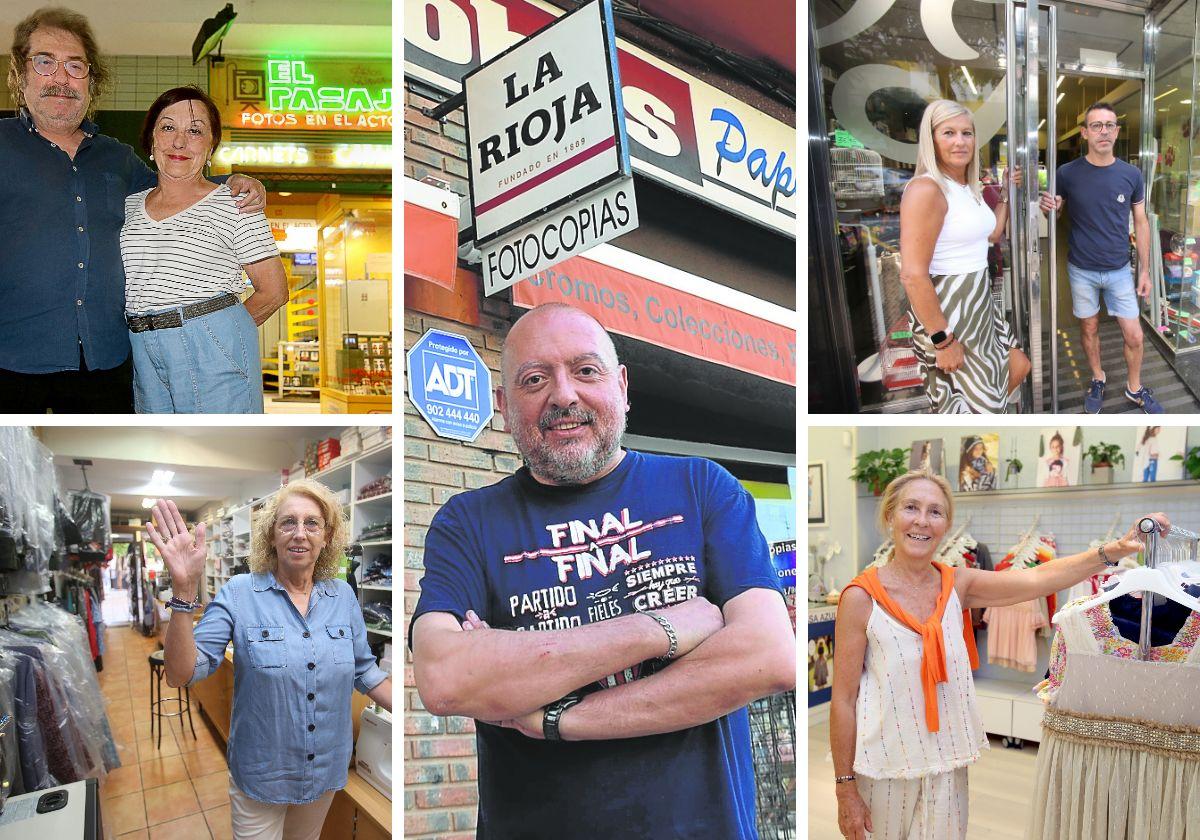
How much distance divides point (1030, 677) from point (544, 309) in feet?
5.80

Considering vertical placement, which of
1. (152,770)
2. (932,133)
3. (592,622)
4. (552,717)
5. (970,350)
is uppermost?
(932,133)

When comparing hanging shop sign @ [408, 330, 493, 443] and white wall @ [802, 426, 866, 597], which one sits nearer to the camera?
hanging shop sign @ [408, 330, 493, 443]

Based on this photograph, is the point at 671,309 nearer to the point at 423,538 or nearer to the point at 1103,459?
the point at 423,538

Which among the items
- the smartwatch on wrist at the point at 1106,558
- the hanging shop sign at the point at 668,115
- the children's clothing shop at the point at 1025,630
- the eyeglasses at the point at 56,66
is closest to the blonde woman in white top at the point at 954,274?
the children's clothing shop at the point at 1025,630

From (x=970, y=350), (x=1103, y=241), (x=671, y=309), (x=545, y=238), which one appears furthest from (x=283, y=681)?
(x=1103, y=241)

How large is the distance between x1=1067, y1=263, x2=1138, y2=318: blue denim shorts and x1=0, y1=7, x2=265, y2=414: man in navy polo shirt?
270 cm

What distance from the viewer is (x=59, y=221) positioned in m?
2.51

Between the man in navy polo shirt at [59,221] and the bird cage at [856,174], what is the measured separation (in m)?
1.93

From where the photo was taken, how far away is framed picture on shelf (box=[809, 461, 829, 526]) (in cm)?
296

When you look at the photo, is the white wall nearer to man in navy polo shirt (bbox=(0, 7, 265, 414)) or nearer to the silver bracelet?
the silver bracelet

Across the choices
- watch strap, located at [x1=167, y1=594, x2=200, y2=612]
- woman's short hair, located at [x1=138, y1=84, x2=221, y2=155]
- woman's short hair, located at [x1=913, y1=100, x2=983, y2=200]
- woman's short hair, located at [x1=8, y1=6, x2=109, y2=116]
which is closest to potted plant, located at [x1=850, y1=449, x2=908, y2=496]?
woman's short hair, located at [x1=913, y1=100, x2=983, y2=200]

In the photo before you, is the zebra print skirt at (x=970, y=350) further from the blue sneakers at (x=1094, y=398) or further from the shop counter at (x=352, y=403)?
the shop counter at (x=352, y=403)

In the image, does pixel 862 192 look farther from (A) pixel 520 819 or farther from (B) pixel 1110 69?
(A) pixel 520 819

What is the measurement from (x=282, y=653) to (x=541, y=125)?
1585 mm
